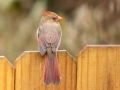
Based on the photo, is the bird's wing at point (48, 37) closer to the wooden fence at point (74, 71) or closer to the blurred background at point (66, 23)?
the wooden fence at point (74, 71)

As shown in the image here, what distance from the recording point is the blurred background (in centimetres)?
489

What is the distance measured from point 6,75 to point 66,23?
177cm

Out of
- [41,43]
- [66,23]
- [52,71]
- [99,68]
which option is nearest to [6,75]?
[52,71]

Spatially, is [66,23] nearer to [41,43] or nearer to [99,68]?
[41,43]

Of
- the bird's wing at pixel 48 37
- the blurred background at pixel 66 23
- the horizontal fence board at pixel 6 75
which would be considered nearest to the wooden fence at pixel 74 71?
the horizontal fence board at pixel 6 75

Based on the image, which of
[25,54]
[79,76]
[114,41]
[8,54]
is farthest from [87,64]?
[8,54]

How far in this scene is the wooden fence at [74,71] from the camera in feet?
11.8

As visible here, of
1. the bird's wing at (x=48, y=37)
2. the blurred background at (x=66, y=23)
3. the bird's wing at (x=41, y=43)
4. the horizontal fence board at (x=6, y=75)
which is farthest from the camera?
the blurred background at (x=66, y=23)

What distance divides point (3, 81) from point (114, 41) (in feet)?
5.09

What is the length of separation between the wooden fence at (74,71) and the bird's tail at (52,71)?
0.15 feet

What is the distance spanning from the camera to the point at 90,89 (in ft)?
12.3

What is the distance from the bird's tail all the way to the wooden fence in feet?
0.15

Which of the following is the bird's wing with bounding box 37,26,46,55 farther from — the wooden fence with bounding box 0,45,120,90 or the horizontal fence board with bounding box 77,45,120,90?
the horizontal fence board with bounding box 77,45,120,90

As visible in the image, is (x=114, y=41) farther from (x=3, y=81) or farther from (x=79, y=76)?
(x=3, y=81)
